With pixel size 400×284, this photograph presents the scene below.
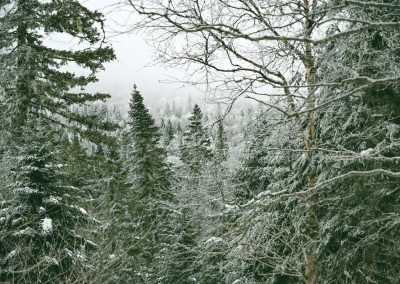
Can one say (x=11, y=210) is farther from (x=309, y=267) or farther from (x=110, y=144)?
(x=309, y=267)

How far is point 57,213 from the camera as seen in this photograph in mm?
11414

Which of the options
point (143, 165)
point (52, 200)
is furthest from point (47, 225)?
point (143, 165)

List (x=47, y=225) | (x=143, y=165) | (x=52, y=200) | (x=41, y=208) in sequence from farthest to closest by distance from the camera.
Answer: (x=143, y=165) → (x=52, y=200) → (x=41, y=208) → (x=47, y=225)

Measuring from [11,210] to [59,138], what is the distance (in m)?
2.84

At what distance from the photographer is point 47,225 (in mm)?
10422

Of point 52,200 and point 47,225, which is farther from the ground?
point 52,200

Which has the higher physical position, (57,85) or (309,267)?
(57,85)

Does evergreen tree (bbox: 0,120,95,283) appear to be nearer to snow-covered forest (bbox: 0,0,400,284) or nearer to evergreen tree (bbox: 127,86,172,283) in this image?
snow-covered forest (bbox: 0,0,400,284)

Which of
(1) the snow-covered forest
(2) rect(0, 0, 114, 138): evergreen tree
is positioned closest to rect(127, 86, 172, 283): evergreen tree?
(1) the snow-covered forest

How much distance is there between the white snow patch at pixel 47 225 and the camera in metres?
10.3

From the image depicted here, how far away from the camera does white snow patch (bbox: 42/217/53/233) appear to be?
1032 cm

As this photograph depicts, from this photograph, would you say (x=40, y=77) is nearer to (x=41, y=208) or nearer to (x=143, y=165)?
(x=41, y=208)

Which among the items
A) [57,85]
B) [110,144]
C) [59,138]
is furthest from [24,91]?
[110,144]

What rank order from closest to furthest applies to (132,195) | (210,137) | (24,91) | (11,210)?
(210,137) < (11,210) < (24,91) < (132,195)
